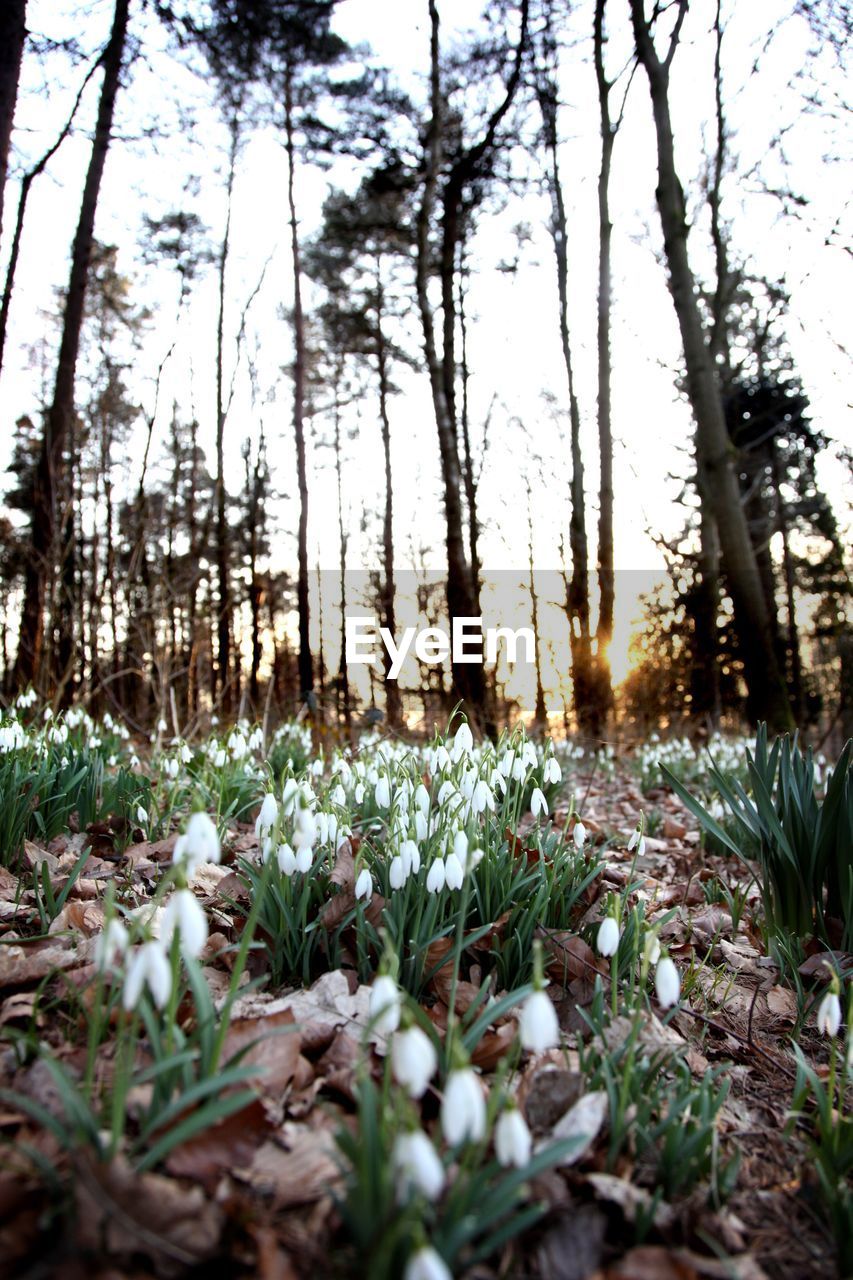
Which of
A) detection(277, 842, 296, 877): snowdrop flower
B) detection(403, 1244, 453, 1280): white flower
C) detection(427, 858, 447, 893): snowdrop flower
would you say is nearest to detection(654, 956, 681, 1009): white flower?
detection(427, 858, 447, 893): snowdrop flower

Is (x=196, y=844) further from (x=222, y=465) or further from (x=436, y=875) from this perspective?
(x=222, y=465)

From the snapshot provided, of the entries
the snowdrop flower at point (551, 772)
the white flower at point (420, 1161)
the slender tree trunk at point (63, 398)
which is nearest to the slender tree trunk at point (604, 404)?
the slender tree trunk at point (63, 398)

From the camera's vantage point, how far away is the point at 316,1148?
45.2 inches

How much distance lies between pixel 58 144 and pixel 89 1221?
37.0 feet

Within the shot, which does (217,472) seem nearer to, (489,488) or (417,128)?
(489,488)

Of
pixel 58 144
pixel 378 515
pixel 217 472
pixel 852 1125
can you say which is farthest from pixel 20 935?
pixel 378 515

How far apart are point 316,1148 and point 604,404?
1096 centimetres

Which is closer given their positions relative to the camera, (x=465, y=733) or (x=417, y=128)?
(x=465, y=733)

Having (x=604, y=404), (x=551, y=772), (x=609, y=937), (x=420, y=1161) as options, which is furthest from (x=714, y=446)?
(x=420, y=1161)

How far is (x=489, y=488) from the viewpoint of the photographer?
60.6 feet

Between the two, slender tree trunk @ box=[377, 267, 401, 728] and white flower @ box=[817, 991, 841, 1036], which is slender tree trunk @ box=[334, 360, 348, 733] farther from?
white flower @ box=[817, 991, 841, 1036]

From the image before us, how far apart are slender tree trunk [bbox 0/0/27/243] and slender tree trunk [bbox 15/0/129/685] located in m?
1.96

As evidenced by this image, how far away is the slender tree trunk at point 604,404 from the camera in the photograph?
412 inches
